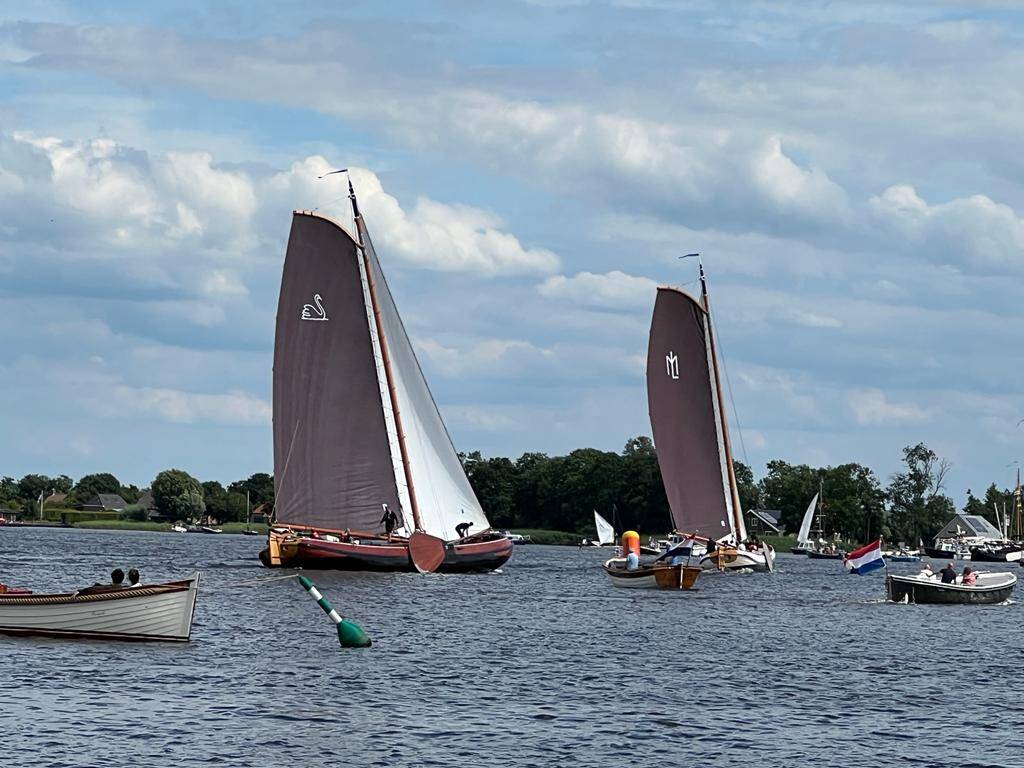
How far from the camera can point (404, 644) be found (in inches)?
2082

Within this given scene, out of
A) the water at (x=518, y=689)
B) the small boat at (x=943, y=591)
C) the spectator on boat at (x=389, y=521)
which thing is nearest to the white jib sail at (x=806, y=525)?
the spectator on boat at (x=389, y=521)

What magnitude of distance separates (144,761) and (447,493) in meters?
60.2

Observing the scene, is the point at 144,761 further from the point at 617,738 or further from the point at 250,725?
the point at 617,738

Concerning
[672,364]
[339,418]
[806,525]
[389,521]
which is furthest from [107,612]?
[806,525]

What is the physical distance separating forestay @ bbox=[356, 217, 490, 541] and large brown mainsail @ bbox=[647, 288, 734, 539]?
22.7m

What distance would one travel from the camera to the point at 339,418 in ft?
292

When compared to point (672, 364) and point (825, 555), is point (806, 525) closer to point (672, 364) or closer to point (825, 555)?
point (825, 555)

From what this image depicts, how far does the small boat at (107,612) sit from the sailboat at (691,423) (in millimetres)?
65255

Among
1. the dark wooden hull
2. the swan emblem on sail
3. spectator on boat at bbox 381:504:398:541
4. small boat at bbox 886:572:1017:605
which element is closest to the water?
small boat at bbox 886:572:1017:605

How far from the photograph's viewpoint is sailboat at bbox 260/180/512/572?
88.5 m

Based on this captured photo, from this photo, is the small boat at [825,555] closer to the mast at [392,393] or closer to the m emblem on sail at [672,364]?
the m emblem on sail at [672,364]

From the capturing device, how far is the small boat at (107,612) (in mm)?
47656

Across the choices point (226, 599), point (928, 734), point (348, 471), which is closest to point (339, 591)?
point (226, 599)

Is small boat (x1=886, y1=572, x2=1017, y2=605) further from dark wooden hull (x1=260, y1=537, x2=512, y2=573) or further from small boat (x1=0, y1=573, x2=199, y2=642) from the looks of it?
small boat (x1=0, y1=573, x2=199, y2=642)
